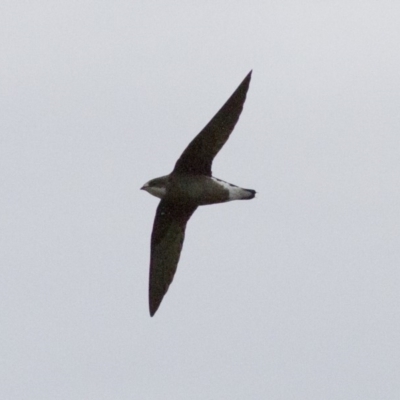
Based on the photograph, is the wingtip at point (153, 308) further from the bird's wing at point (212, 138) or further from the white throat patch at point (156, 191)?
the bird's wing at point (212, 138)

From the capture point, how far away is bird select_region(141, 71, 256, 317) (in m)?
19.3

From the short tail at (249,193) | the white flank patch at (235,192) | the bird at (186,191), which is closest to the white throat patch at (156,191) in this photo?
the bird at (186,191)

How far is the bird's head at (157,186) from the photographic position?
64.9 ft

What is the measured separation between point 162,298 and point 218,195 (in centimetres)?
186

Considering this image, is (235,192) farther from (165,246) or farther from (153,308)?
(153,308)

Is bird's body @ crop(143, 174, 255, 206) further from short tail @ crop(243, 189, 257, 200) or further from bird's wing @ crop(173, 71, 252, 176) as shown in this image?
bird's wing @ crop(173, 71, 252, 176)

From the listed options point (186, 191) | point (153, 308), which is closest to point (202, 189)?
point (186, 191)

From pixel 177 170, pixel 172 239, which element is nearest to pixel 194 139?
pixel 177 170

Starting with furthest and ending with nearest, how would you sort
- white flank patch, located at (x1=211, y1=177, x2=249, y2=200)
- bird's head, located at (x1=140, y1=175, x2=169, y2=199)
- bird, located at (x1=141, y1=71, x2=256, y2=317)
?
bird's head, located at (x1=140, y1=175, x2=169, y2=199)
white flank patch, located at (x1=211, y1=177, x2=249, y2=200)
bird, located at (x1=141, y1=71, x2=256, y2=317)

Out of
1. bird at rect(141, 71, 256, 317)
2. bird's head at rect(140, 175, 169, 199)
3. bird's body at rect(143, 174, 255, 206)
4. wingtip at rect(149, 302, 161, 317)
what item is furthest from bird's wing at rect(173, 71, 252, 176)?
wingtip at rect(149, 302, 161, 317)

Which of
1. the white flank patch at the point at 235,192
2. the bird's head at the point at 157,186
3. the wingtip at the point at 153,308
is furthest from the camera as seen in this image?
the wingtip at the point at 153,308

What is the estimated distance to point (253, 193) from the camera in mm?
19609

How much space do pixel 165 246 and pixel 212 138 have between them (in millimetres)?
2016

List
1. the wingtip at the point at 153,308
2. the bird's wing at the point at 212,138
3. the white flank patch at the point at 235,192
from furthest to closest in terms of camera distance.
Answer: the wingtip at the point at 153,308 → the white flank patch at the point at 235,192 → the bird's wing at the point at 212,138
